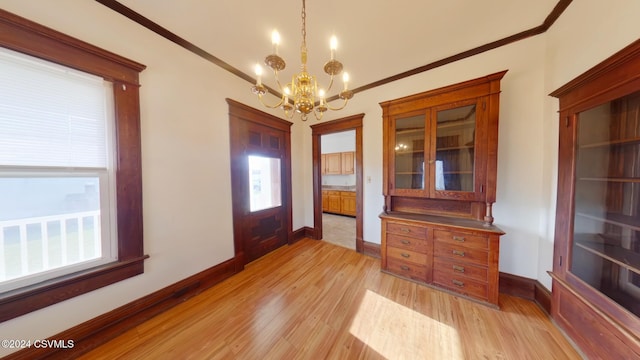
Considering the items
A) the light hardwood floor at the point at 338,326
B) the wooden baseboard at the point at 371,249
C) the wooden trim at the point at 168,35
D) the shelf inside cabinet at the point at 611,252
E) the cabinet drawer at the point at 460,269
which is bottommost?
the light hardwood floor at the point at 338,326

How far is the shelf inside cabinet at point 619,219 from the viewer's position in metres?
1.12

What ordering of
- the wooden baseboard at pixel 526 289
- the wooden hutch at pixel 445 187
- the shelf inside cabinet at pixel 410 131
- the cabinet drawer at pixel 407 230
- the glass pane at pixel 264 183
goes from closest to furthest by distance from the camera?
the wooden baseboard at pixel 526 289 → the wooden hutch at pixel 445 187 → the cabinet drawer at pixel 407 230 → the shelf inside cabinet at pixel 410 131 → the glass pane at pixel 264 183

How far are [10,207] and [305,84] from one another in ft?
7.07

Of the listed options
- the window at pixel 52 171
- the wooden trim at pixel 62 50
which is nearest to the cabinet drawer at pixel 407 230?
the window at pixel 52 171

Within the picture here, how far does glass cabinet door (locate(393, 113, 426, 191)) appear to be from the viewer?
2317mm

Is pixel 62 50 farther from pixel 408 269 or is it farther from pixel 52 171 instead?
pixel 408 269

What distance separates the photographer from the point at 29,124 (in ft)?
4.08

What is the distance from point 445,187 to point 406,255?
96cm

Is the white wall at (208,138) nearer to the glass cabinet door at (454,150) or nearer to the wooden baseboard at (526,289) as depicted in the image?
the wooden baseboard at (526,289)

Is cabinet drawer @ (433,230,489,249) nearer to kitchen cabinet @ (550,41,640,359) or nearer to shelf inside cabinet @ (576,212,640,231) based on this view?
kitchen cabinet @ (550,41,640,359)

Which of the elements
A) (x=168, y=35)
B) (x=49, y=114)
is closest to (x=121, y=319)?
(x=49, y=114)

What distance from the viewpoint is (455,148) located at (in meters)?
2.15

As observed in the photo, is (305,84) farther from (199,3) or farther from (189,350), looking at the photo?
(189,350)

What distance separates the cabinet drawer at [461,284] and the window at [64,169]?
308cm
